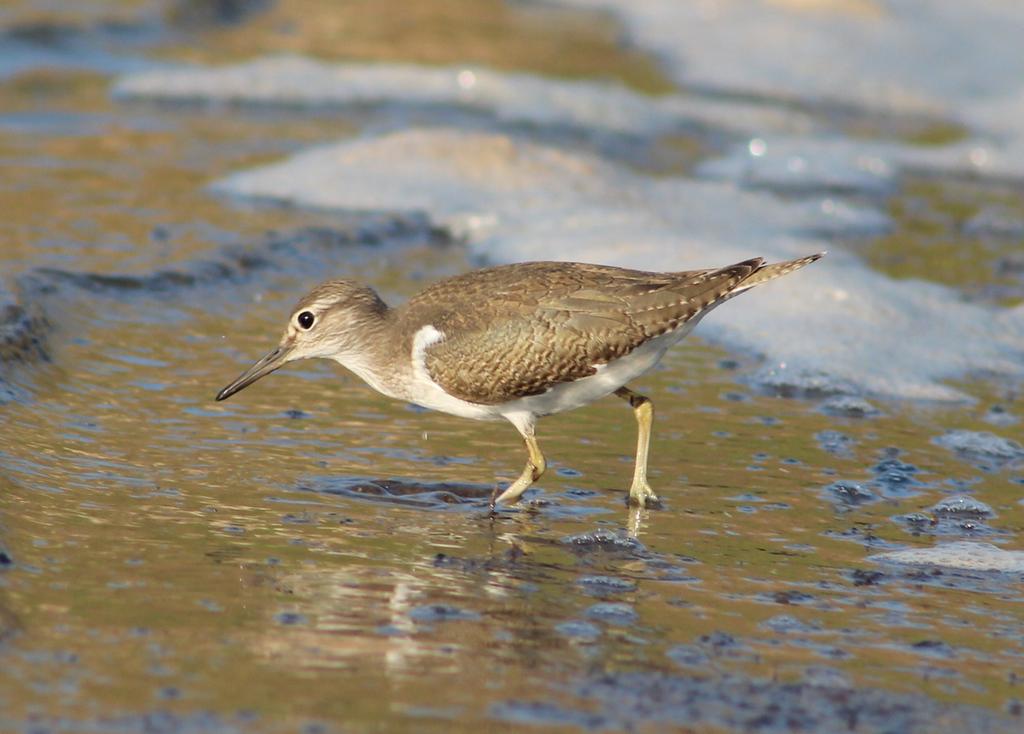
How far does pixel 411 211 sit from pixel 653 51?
8.24m

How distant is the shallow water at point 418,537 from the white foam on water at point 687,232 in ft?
1.05

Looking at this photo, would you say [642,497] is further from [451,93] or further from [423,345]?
[451,93]

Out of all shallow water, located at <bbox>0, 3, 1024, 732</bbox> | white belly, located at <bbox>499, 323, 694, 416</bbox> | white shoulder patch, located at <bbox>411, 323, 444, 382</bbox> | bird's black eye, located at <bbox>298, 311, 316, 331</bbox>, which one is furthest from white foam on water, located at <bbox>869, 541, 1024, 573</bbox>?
bird's black eye, located at <bbox>298, 311, 316, 331</bbox>

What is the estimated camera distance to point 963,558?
5.96 m

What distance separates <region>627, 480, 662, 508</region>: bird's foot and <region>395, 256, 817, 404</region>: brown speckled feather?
536 millimetres

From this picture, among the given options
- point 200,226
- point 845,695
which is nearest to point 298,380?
point 200,226

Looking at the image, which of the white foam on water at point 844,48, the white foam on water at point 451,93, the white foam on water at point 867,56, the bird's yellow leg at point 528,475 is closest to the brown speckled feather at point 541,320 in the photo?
the bird's yellow leg at point 528,475

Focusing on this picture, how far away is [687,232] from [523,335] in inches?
164

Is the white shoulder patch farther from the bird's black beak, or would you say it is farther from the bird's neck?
the bird's black beak

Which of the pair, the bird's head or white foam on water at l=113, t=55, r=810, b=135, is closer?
the bird's head

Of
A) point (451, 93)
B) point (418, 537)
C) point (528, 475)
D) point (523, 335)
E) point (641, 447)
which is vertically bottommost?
point (418, 537)

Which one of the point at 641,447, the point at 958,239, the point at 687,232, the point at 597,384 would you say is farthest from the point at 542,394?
the point at 958,239

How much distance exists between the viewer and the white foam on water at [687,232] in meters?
8.77

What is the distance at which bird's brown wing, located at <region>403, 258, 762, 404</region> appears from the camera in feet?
21.4
